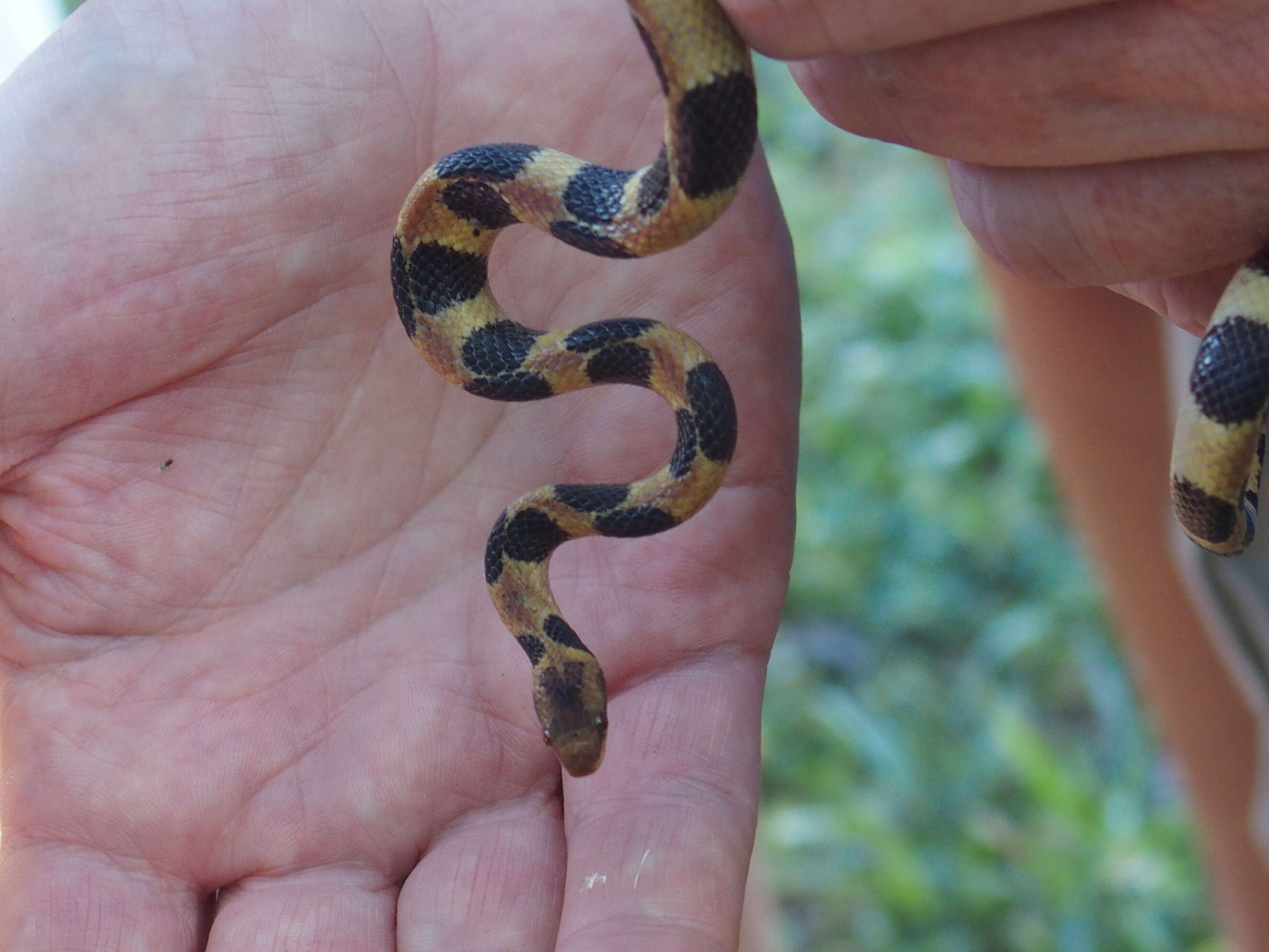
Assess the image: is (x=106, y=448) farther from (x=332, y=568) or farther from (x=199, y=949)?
(x=199, y=949)

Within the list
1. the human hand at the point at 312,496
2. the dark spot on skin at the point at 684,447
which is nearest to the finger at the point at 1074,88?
the dark spot on skin at the point at 684,447

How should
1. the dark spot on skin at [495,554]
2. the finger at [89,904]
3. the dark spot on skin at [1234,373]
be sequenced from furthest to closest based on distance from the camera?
1. the dark spot on skin at [495,554]
2. the finger at [89,904]
3. the dark spot on skin at [1234,373]

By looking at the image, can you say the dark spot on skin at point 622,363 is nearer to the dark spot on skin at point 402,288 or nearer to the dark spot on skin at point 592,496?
the dark spot on skin at point 592,496

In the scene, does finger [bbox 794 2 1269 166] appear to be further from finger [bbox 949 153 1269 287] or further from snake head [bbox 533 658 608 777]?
snake head [bbox 533 658 608 777]

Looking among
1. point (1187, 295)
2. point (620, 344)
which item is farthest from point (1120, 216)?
point (620, 344)

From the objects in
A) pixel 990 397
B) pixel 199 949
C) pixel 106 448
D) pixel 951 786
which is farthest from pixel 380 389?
pixel 990 397

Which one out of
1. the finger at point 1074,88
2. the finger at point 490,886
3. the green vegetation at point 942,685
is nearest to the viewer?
the finger at point 1074,88

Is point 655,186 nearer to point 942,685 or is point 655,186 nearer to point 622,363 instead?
point 622,363
